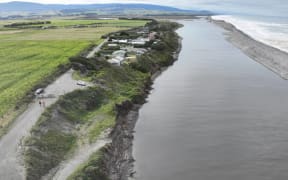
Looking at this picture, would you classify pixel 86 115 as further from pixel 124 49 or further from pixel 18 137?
pixel 124 49

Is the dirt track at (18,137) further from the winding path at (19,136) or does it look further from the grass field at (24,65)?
the grass field at (24,65)

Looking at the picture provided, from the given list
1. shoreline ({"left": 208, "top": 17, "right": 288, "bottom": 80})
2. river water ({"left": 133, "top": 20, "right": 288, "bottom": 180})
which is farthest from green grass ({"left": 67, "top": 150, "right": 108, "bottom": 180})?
shoreline ({"left": 208, "top": 17, "right": 288, "bottom": 80})

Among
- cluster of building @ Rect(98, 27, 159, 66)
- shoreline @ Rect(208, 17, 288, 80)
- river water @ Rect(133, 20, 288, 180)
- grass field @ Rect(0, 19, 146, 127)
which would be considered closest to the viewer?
river water @ Rect(133, 20, 288, 180)

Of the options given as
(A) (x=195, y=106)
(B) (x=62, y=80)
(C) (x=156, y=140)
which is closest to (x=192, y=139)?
(C) (x=156, y=140)

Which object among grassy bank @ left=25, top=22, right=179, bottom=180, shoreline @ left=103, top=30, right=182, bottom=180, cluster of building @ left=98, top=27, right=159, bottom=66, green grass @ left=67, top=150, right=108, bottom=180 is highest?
cluster of building @ left=98, top=27, right=159, bottom=66

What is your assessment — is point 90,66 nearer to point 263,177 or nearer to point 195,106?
point 195,106

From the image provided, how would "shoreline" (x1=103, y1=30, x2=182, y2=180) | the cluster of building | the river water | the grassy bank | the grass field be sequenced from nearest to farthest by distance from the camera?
the grassy bank < "shoreline" (x1=103, y1=30, x2=182, y2=180) < the river water < the grass field < the cluster of building

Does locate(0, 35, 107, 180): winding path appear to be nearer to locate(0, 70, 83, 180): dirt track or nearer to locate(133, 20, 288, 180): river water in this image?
locate(0, 70, 83, 180): dirt track

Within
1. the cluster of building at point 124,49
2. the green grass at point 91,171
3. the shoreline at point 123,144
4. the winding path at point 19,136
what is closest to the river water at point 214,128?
the shoreline at point 123,144
